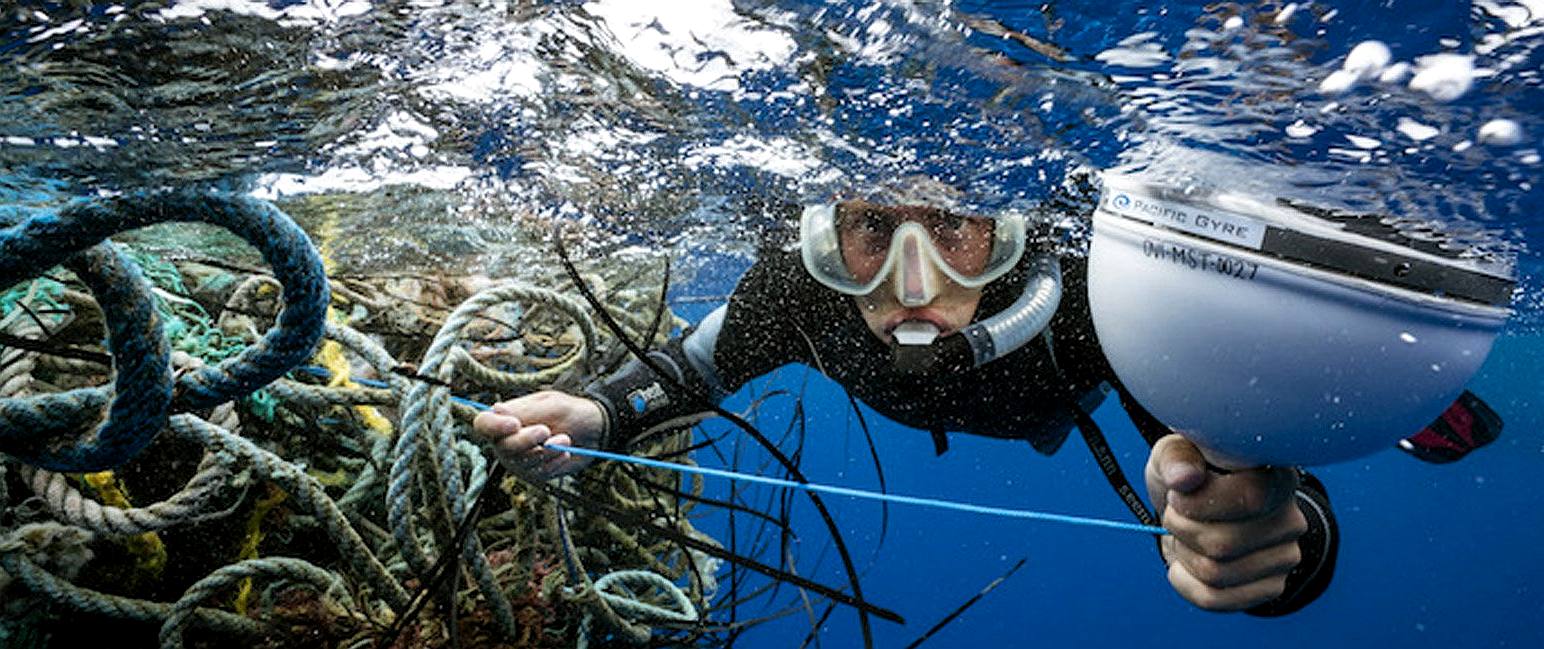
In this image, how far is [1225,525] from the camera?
1.81 metres

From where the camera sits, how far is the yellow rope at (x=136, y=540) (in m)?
2.67

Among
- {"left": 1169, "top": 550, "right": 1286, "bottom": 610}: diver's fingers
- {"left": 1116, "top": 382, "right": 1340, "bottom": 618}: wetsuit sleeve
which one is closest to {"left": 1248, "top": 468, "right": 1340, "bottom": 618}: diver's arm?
{"left": 1116, "top": 382, "right": 1340, "bottom": 618}: wetsuit sleeve

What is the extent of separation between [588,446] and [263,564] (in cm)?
139

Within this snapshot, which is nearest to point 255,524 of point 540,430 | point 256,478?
point 256,478

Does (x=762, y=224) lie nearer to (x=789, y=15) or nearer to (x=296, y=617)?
(x=789, y=15)

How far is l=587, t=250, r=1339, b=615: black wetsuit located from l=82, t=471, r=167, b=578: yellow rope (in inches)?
73.5

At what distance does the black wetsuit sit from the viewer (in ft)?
12.4

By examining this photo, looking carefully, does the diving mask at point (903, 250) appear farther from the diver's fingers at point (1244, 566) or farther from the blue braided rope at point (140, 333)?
the blue braided rope at point (140, 333)

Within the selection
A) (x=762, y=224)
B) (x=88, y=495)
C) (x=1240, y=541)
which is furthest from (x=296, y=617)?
(x=762, y=224)

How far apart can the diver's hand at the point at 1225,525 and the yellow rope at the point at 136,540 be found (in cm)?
352

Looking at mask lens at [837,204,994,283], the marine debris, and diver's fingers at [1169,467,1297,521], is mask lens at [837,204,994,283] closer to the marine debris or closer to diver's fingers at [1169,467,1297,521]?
the marine debris

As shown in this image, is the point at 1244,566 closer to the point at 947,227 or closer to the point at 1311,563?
the point at 1311,563

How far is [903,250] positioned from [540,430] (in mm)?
2124

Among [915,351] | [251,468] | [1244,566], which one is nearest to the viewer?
[1244,566]
